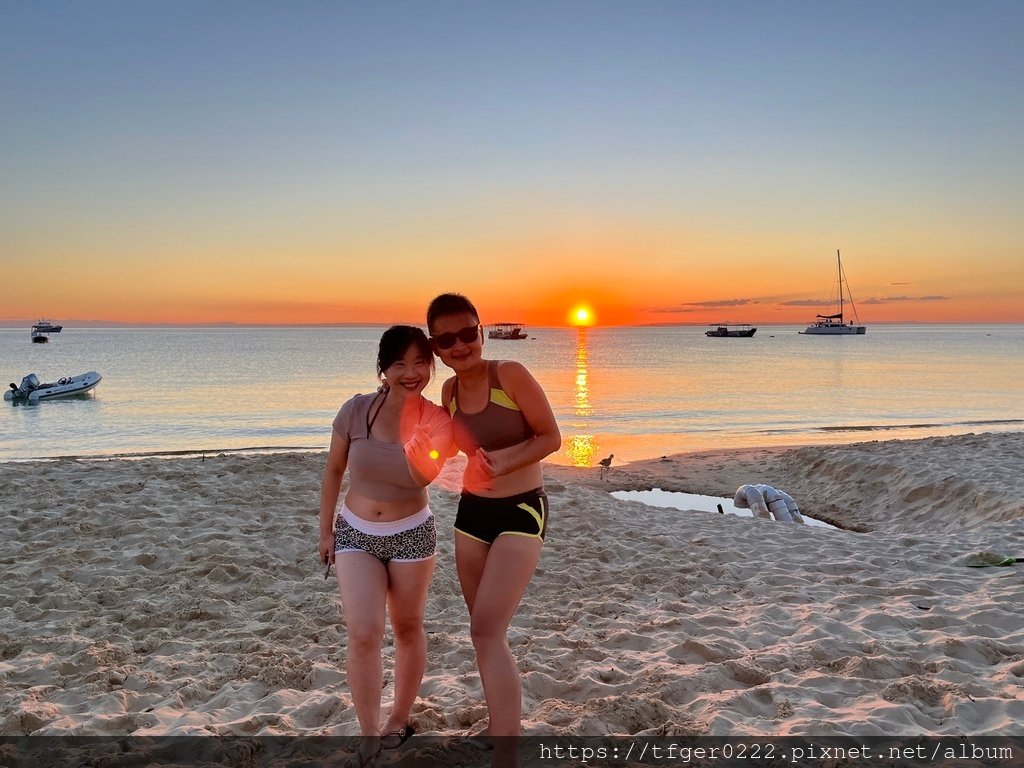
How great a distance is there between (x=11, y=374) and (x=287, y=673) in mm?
64390

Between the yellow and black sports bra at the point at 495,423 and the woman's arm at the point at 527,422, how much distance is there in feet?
0.09

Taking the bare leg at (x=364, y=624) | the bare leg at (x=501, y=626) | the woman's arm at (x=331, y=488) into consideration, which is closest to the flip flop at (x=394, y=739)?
the bare leg at (x=364, y=624)

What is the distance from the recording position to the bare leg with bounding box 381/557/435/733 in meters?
3.09

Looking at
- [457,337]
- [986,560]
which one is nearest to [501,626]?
[457,337]

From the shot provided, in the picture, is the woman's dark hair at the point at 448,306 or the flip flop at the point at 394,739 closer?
the woman's dark hair at the point at 448,306

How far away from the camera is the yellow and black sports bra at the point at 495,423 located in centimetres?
293

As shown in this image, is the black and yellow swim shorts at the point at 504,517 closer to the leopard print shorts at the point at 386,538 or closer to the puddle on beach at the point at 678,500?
the leopard print shorts at the point at 386,538

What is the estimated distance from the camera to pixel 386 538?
10.0 feet

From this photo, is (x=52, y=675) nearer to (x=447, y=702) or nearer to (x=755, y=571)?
(x=447, y=702)

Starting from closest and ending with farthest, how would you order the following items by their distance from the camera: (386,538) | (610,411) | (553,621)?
(386,538)
(553,621)
(610,411)

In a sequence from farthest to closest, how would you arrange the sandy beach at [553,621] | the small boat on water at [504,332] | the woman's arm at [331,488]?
1. the small boat on water at [504,332]
2. the sandy beach at [553,621]
3. the woman's arm at [331,488]

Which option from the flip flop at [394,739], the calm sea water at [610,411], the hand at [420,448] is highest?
the hand at [420,448]

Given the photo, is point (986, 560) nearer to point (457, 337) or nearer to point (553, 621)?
point (553, 621)

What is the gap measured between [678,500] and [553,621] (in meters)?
7.76
